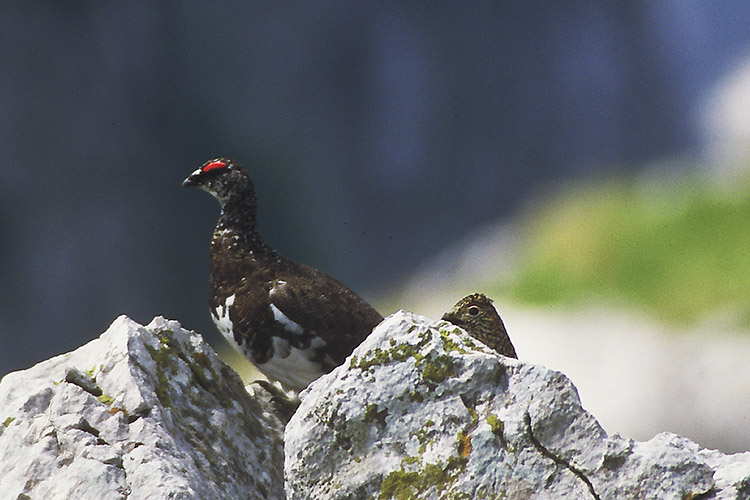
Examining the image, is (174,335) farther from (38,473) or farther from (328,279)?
(328,279)

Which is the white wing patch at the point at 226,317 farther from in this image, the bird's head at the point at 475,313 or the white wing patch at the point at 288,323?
the bird's head at the point at 475,313

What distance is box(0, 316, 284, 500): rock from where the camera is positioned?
1945 millimetres

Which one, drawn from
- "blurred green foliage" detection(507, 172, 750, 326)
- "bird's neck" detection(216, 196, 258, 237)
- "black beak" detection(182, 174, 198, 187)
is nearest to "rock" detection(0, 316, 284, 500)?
"bird's neck" detection(216, 196, 258, 237)

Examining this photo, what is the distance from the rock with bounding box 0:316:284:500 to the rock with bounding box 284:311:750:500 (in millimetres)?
391

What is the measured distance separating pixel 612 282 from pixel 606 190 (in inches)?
34.8

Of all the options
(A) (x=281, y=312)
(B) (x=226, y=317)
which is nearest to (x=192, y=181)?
(B) (x=226, y=317)

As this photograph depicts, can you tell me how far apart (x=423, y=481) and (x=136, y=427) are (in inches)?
30.8

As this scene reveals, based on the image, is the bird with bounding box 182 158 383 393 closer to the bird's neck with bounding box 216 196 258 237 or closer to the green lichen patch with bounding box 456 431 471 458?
the bird's neck with bounding box 216 196 258 237

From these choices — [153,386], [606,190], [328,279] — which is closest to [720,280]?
[606,190]

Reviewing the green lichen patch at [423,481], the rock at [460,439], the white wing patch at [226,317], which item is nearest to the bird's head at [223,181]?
the white wing patch at [226,317]

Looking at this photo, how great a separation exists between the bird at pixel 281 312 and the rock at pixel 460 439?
1.16 meters

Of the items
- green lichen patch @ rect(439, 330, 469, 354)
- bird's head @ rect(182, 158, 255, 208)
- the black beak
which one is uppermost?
the black beak

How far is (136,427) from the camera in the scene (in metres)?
2.05

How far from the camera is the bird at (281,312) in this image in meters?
2.97
